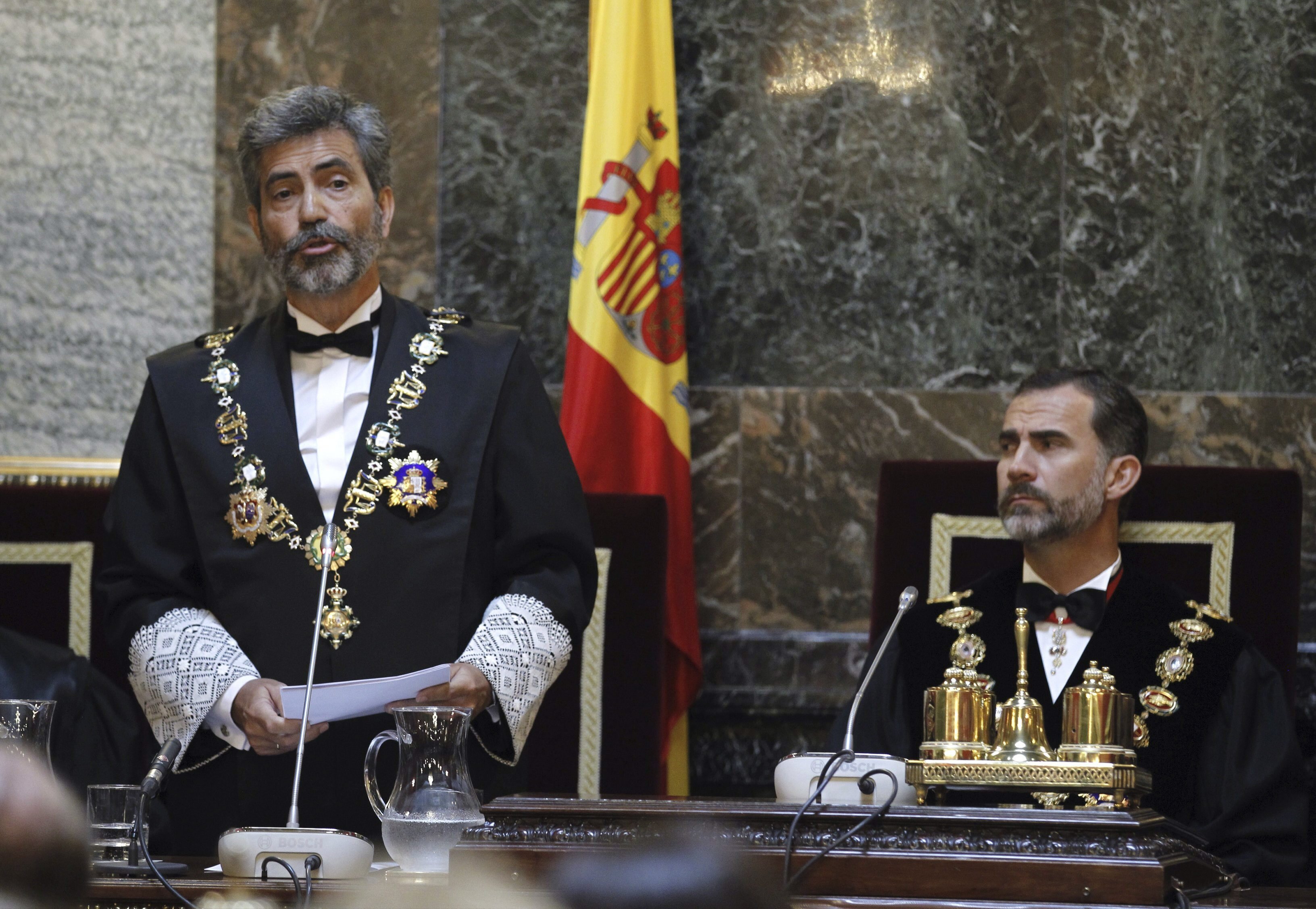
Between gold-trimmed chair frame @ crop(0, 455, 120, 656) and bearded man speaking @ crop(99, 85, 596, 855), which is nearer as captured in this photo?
bearded man speaking @ crop(99, 85, 596, 855)

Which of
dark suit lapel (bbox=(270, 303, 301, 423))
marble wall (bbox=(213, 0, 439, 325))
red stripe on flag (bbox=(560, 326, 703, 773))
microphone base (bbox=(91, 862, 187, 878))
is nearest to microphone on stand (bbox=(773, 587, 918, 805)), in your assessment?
microphone base (bbox=(91, 862, 187, 878))

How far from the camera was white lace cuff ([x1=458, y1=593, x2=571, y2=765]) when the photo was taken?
260cm

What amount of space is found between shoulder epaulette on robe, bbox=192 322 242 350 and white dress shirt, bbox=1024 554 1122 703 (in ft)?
5.24

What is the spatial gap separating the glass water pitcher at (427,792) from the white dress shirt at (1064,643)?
1538 mm

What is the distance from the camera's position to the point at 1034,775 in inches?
87.6

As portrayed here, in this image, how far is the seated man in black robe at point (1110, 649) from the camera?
3057 millimetres

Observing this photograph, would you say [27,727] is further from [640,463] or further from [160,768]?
[640,463]

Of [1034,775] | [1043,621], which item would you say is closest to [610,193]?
[1043,621]

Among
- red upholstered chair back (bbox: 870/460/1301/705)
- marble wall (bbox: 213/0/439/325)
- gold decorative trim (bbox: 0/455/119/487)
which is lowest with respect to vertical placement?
red upholstered chair back (bbox: 870/460/1301/705)

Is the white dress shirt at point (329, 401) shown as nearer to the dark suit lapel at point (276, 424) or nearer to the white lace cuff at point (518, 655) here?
the dark suit lapel at point (276, 424)

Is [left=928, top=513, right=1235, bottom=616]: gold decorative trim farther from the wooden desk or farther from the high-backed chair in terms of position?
the high-backed chair

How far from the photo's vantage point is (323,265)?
292 cm

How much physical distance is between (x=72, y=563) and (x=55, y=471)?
722 mm

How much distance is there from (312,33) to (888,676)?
2336mm
